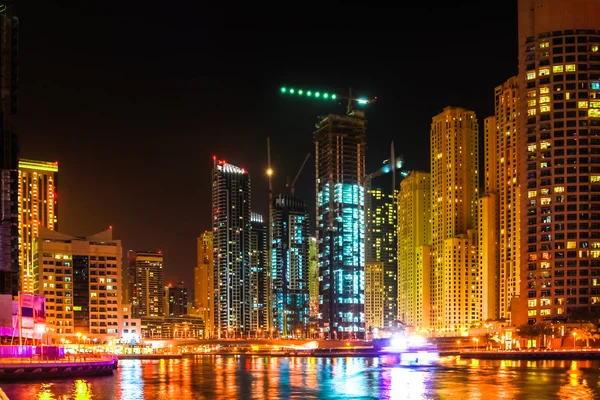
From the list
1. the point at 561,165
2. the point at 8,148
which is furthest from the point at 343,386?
the point at 561,165

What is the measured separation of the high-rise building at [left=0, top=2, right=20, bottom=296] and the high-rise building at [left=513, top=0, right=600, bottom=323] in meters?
106

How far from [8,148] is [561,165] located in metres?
113

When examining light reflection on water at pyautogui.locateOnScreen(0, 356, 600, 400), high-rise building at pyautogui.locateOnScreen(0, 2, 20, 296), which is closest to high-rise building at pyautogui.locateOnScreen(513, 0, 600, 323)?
light reflection on water at pyautogui.locateOnScreen(0, 356, 600, 400)

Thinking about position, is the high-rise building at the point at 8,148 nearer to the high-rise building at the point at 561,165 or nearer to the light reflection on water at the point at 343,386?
the light reflection on water at the point at 343,386

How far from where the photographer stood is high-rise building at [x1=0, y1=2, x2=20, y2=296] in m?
145

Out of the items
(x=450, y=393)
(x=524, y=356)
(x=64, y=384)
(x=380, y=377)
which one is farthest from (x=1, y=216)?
(x=524, y=356)

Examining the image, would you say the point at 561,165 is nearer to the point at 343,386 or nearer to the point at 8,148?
the point at 343,386

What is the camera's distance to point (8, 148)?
484 feet

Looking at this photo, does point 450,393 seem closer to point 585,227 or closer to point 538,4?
point 585,227

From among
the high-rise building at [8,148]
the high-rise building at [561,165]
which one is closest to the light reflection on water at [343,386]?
the high-rise building at [8,148]

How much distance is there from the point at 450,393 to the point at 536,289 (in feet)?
301

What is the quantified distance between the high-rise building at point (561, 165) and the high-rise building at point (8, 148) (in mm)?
106085

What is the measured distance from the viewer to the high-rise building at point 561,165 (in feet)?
554

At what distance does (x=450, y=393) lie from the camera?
87.4m
